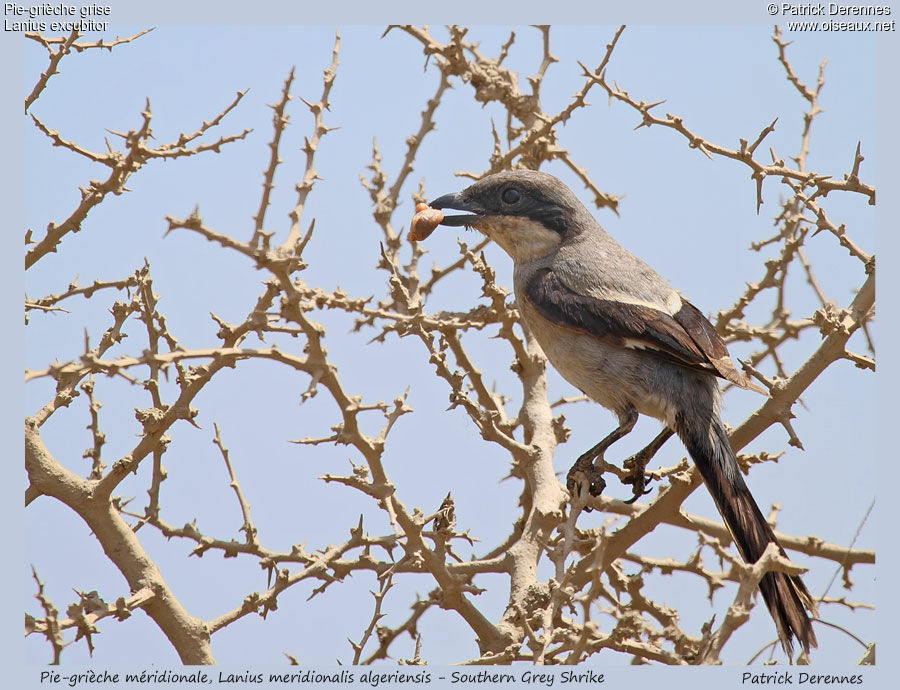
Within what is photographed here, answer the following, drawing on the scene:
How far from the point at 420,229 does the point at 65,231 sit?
1.74 meters

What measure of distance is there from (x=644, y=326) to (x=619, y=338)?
0.13 metres

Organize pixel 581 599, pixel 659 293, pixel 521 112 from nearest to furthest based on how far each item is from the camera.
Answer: pixel 581 599 < pixel 659 293 < pixel 521 112

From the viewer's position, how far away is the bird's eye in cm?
510

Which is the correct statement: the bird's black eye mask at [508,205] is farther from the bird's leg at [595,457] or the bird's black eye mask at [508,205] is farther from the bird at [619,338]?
the bird's leg at [595,457]

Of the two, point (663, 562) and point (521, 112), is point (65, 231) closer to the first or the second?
point (521, 112)

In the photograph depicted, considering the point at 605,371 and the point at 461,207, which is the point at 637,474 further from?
the point at 461,207

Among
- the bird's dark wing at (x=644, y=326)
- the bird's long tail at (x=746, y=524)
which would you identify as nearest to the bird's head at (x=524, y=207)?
the bird's dark wing at (x=644, y=326)


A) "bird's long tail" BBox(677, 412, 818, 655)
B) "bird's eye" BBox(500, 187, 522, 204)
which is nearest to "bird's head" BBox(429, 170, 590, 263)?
"bird's eye" BBox(500, 187, 522, 204)

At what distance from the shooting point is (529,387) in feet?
17.0

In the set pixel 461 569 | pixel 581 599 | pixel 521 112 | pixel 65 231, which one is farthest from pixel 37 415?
pixel 521 112

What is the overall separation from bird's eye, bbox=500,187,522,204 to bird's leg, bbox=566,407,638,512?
1.30m

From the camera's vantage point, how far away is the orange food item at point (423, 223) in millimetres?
4984

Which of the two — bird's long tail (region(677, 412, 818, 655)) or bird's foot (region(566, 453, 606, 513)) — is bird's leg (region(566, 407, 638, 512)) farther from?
bird's long tail (region(677, 412, 818, 655))

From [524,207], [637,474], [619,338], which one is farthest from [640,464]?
[524,207]
